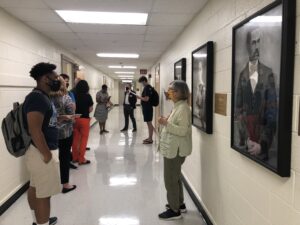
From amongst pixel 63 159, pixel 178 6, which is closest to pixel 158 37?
pixel 178 6

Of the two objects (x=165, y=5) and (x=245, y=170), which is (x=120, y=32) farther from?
(x=245, y=170)

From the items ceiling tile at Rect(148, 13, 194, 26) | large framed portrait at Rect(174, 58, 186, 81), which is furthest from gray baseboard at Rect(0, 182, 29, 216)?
ceiling tile at Rect(148, 13, 194, 26)

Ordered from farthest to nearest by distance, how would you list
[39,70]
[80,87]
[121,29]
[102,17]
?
[80,87], [121,29], [102,17], [39,70]

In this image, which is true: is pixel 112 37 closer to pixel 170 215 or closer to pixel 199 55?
pixel 199 55

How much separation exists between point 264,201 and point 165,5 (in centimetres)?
220

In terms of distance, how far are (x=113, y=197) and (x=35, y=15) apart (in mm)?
2417

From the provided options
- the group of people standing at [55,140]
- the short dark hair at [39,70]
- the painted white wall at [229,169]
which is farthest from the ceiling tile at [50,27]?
the painted white wall at [229,169]

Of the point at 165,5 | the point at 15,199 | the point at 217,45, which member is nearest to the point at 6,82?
the point at 15,199

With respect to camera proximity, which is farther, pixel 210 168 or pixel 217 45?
pixel 210 168

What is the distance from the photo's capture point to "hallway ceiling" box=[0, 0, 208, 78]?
2869 mm

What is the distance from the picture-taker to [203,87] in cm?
279

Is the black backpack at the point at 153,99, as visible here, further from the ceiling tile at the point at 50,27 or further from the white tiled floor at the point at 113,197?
the ceiling tile at the point at 50,27

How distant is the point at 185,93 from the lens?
2668 mm

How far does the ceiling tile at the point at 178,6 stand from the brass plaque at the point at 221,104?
1062 millimetres
